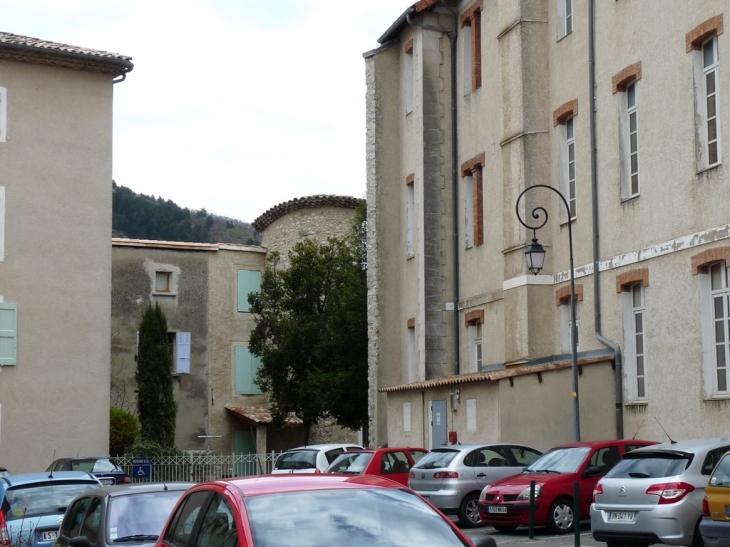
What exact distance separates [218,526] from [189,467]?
31.5 m

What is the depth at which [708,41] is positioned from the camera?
846 inches

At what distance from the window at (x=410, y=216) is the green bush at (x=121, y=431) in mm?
12419

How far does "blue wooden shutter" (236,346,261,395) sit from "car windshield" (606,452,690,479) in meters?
33.5

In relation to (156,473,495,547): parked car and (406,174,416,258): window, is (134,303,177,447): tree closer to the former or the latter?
(406,174,416,258): window

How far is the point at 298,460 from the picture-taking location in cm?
2655

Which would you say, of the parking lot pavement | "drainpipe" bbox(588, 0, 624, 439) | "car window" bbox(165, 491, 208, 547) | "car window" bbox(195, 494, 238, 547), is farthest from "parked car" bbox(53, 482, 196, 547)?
"drainpipe" bbox(588, 0, 624, 439)

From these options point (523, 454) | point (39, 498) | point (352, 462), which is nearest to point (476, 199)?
point (352, 462)

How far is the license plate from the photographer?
1471 cm

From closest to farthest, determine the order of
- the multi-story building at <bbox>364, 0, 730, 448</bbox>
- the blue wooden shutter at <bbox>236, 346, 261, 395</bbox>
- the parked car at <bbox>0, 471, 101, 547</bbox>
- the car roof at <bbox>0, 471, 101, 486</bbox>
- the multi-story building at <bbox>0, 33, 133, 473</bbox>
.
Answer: the parked car at <bbox>0, 471, 101, 547</bbox>
the car roof at <bbox>0, 471, 101, 486</bbox>
the multi-story building at <bbox>364, 0, 730, 448</bbox>
the multi-story building at <bbox>0, 33, 133, 473</bbox>
the blue wooden shutter at <bbox>236, 346, 261, 395</bbox>

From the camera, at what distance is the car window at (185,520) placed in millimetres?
7699

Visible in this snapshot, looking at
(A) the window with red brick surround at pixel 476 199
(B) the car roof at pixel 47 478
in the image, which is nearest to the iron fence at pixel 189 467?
(A) the window with red brick surround at pixel 476 199

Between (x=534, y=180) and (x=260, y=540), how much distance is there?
2164 cm

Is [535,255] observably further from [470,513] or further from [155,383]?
[155,383]

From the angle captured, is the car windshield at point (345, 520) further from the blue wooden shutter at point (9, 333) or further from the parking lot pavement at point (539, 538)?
the blue wooden shutter at point (9, 333)
